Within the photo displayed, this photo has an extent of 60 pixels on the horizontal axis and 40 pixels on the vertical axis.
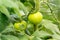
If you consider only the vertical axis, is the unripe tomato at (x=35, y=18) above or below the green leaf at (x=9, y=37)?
above

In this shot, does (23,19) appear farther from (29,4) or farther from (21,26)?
(29,4)

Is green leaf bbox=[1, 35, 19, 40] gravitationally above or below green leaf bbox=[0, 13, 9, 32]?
below

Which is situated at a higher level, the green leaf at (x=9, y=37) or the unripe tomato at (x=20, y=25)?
the unripe tomato at (x=20, y=25)

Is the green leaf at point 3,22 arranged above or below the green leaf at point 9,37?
above

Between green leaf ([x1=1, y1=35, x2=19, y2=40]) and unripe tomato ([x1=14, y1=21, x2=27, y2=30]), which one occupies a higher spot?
unripe tomato ([x1=14, y1=21, x2=27, y2=30])

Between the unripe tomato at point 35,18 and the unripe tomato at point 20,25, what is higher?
the unripe tomato at point 35,18

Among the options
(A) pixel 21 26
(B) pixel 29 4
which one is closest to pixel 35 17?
(A) pixel 21 26

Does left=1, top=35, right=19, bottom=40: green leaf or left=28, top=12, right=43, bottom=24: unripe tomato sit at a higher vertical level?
left=28, top=12, right=43, bottom=24: unripe tomato

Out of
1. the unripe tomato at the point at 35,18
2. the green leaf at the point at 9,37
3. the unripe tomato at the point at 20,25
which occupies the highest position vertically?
the unripe tomato at the point at 35,18

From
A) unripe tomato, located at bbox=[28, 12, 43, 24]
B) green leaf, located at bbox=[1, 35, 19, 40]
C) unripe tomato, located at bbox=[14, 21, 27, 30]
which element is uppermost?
unripe tomato, located at bbox=[28, 12, 43, 24]

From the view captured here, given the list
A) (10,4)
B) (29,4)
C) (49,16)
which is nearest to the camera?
(10,4)

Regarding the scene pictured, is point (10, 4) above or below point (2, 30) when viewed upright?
above
